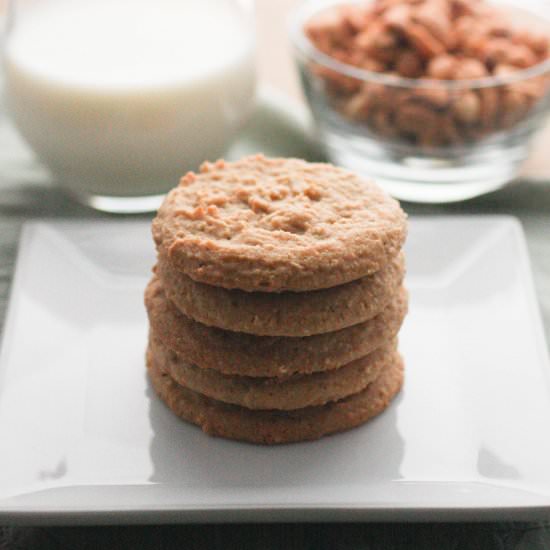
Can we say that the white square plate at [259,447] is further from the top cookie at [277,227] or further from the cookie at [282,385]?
the top cookie at [277,227]

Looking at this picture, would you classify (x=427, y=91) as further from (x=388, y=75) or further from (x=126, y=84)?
(x=126, y=84)

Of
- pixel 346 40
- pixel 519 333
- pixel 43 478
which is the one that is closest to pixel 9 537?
pixel 43 478

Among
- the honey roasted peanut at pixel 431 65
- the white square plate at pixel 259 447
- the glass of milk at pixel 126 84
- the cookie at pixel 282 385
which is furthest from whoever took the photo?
the honey roasted peanut at pixel 431 65

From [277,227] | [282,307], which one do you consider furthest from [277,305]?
[277,227]

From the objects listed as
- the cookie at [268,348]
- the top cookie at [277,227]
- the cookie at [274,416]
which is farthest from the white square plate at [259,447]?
the top cookie at [277,227]

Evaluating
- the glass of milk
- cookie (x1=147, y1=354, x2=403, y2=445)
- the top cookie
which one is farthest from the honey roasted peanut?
cookie (x1=147, y1=354, x2=403, y2=445)
